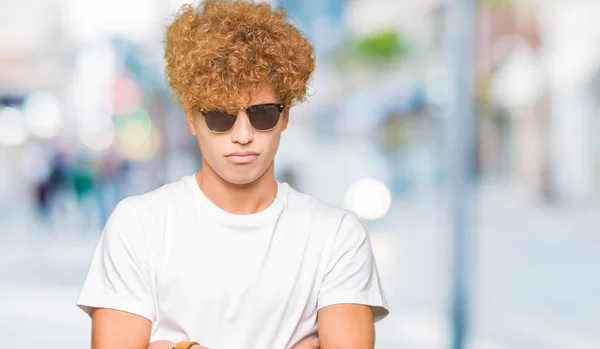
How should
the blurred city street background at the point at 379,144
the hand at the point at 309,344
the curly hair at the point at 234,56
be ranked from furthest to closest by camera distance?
1. the blurred city street background at the point at 379,144
2. the hand at the point at 309,344
3. the curly hair at the point at 234,56

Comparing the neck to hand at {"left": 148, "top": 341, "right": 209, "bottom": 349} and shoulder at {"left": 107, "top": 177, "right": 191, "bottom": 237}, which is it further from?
hand at {"left": 148, "top": 341, "right": 209, "bottom": 349}

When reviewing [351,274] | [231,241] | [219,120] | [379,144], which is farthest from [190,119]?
[379,144]

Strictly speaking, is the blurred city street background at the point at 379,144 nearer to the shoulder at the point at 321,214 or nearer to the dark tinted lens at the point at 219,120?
the shoulder at the point at 321,214

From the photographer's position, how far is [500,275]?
1122cm

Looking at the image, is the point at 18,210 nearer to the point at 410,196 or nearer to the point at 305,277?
the point at 410,196

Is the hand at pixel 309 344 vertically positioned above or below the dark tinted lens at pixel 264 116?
below

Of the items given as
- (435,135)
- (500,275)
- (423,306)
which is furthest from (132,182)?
(435,135)

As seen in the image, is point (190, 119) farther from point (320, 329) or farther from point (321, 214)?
point (320, 329)

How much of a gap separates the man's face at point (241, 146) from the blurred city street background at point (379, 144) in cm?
564

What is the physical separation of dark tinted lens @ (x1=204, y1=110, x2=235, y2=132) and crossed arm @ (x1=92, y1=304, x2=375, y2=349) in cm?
36

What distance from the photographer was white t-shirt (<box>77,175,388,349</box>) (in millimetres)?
1882

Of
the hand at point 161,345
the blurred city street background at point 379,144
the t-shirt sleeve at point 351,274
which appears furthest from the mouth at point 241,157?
the blurred city street background at point 379,144

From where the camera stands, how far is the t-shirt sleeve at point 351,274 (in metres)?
1.93

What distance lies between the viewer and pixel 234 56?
1.82m
